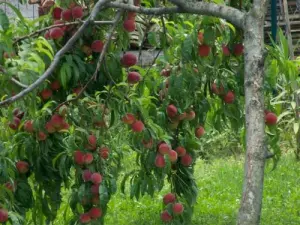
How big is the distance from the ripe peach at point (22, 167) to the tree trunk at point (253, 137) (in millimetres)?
1794

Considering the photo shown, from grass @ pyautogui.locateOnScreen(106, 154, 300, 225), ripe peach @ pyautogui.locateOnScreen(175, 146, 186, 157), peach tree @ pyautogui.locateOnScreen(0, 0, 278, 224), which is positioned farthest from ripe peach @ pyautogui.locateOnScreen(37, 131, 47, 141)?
grass @ pyautogui.locateOnScreen(106, 154, 300, 225)

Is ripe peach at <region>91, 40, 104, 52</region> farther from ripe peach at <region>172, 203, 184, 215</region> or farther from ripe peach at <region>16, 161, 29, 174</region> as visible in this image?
ripe peach at <region>172, 203, 184, 215</region>

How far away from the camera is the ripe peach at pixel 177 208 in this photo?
12.3 feet

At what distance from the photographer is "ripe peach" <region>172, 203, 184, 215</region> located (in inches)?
148

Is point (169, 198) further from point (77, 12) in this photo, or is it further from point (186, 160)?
point (77, 12)

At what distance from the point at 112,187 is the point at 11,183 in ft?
1.47

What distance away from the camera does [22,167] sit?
3.53 meters

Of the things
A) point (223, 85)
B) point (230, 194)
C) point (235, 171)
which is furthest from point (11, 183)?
point (235, 171)

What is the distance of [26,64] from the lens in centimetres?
281

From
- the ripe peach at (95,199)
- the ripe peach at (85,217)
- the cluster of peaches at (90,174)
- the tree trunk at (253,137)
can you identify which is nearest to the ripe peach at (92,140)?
the cluster of peaches at (90,174)

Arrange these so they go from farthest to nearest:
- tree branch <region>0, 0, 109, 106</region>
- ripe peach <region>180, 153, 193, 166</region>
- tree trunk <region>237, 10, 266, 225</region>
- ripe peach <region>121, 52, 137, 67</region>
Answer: ripe peach <region>180, 153, 193, 166</region> < ripe peach <region>121, 52, 137, 67</region> < tree branch <region>0, 0, 109, 106</region> < tree trunk <region>237, 10, 266, 225</region>

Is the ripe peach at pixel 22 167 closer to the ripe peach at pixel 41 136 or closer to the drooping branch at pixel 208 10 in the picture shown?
the ripe peach at pixel 41 136

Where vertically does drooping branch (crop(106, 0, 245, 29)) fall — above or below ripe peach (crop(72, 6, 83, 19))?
above

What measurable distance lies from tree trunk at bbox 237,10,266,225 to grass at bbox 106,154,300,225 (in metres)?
3.44
